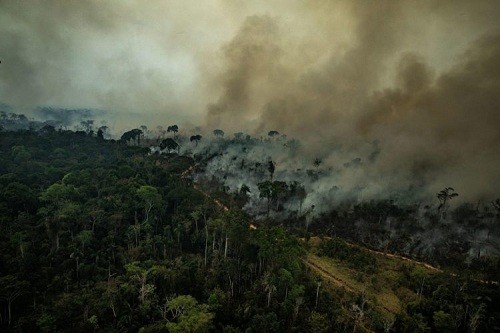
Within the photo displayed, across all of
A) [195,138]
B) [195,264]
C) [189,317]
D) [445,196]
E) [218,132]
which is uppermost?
[218,132]

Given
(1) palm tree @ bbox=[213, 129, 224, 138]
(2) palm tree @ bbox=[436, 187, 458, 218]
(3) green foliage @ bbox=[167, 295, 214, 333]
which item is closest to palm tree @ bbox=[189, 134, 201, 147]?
(1) palm tree @ bbox=[213, 129, 224, 138]

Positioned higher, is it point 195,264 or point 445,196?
point 445,196

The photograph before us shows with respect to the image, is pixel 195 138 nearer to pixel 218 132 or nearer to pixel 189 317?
pixel 218 132

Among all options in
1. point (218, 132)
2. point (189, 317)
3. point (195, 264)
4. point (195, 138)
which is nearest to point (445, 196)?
point (195, 264)

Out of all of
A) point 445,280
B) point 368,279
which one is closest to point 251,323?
point 368,279

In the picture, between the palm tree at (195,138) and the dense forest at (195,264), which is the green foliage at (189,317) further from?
the palm tree at (195,138)

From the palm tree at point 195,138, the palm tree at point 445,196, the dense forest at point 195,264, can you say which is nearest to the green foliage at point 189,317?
the dense forest at point 195,264

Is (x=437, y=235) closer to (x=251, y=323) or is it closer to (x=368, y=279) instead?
(x=368, y=279)

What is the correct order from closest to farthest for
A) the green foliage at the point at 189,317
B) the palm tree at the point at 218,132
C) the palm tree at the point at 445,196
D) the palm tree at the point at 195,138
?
the green foliage at the point at 189,317, the palm tree at the point at 445,196, the palm tree at the point at 195,138, the palm tree at the point at 218,132

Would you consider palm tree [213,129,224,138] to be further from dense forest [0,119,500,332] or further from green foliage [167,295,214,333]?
green foliage [167,295,214,333]
